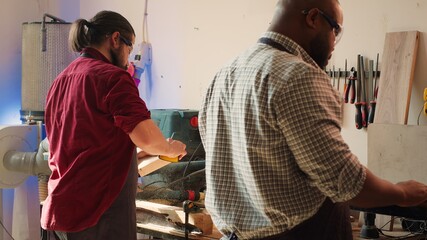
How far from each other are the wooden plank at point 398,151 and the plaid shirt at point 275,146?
0.97 m

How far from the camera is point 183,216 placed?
6.95ft

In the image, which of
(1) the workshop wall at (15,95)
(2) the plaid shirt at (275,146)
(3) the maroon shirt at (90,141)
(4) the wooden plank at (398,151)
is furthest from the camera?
(1) the workshop wall at (15,95)

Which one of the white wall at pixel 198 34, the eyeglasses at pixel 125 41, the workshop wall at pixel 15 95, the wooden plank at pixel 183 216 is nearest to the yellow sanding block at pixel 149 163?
the wooden plank at pixel 183 216

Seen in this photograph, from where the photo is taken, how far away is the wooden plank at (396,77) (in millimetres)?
2193

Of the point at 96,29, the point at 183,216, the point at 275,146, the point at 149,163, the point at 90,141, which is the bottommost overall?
the point at 183,216

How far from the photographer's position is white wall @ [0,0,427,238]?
2.32m

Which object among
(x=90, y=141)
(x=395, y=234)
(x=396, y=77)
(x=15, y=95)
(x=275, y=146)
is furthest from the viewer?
(x=15, y=95)

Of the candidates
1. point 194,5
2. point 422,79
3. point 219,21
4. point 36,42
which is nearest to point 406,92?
point 422,79

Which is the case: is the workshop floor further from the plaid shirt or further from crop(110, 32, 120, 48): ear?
crop(110, 32, 120, 48): ear

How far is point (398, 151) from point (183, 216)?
875 millimetres

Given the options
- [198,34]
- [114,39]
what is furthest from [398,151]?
[198,34]

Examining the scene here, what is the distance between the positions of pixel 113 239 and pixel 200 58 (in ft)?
4.72

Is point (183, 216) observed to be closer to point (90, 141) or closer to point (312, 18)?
point (90, 141)

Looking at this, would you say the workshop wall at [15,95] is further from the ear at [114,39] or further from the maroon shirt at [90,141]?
the ear at [114,39]
